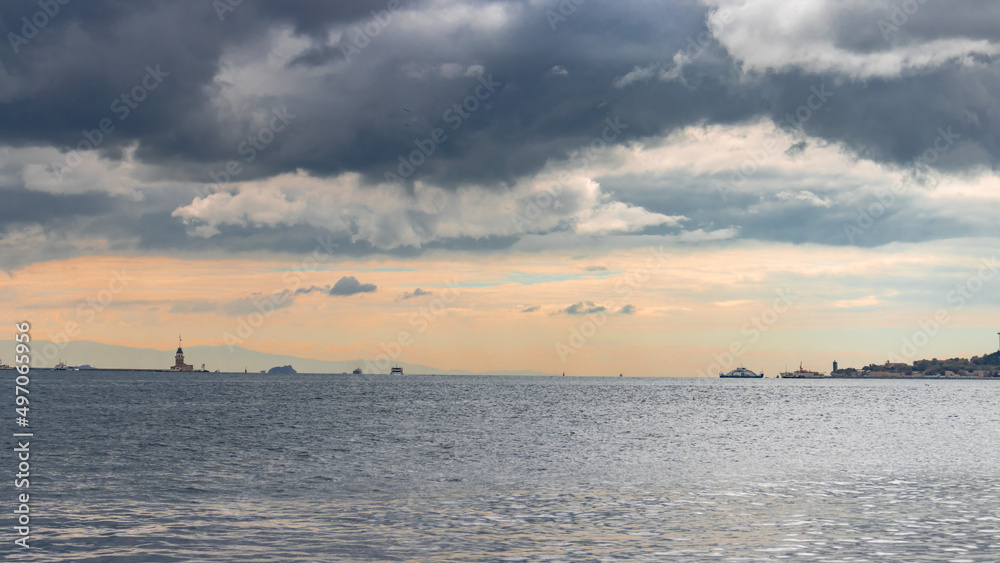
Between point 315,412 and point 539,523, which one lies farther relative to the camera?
point 315,412

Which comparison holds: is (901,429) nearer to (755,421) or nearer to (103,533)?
(755,421)

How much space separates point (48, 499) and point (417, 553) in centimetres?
2209

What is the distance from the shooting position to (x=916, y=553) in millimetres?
A: 27156

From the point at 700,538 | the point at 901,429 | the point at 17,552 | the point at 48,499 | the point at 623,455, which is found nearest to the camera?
the point at 17,552

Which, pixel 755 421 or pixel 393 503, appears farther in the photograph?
pixel 755 421

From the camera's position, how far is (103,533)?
30391 millimetres

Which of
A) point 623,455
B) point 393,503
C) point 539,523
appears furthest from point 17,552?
point 623,455

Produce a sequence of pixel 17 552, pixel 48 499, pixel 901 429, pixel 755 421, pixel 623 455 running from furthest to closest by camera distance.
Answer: pixel 755 421, pixel 901 429, pixel 623 455, pixel 48 499, pixel 17 552

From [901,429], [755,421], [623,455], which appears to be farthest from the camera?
[755,421]

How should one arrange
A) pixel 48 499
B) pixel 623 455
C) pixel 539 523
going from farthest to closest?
pixel 623 455 < pixel 48 499 < pixel 539 523

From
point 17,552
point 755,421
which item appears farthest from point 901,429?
point 17,552

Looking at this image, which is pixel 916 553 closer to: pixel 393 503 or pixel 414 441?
pixel 393 503

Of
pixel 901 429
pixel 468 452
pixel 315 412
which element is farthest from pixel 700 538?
pixel 315 412

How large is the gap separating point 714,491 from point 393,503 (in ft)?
57.8
